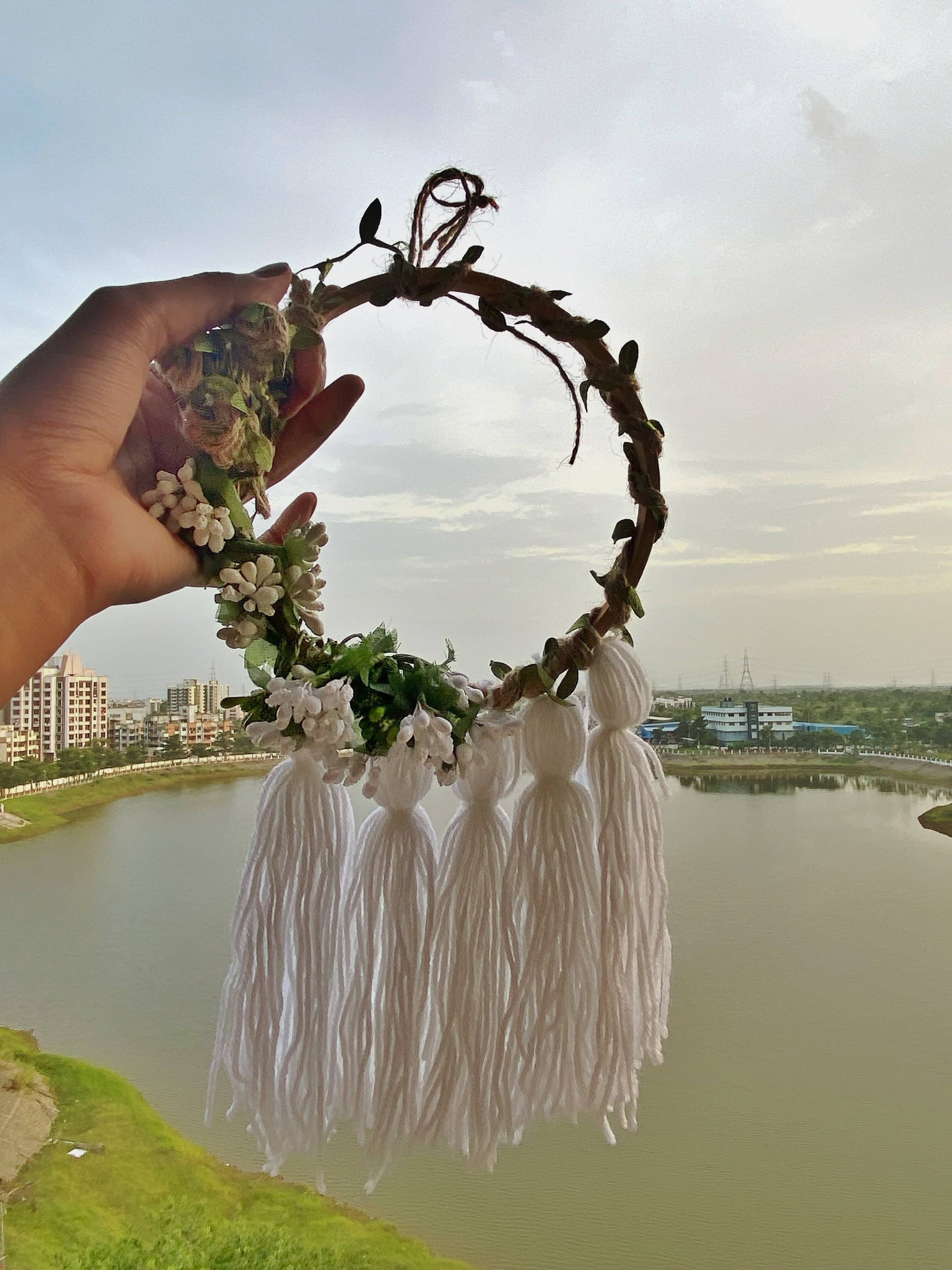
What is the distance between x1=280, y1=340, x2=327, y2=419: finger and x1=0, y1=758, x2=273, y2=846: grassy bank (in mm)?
568

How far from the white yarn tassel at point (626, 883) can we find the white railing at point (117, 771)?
0.50 m

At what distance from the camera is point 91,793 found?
0.98 m

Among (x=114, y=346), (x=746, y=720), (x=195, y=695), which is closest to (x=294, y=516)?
(x=114, y=346)

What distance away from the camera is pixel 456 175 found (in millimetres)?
562

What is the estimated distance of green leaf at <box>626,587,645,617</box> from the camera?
22.6 inches

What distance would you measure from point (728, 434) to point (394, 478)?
1.28 feet

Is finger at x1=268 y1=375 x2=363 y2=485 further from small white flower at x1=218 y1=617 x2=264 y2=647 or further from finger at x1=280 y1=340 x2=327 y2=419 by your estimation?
small white flower at x1=218 y1=617 x2=264 y2=647

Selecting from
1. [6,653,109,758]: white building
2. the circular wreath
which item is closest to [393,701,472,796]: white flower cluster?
the circular wreath

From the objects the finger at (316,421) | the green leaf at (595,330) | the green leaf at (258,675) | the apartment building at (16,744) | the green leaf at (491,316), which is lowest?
the apartment building at (16,744)

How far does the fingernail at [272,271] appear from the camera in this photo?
51 cm

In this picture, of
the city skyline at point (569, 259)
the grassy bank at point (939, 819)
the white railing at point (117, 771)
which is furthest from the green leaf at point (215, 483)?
the grassy bank at point (939, 819)

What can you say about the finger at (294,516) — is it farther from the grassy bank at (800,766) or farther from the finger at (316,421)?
the grassy bank at (800,766)

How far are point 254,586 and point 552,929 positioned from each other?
0.94ft

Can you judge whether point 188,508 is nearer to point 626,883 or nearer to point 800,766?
point 626,883
